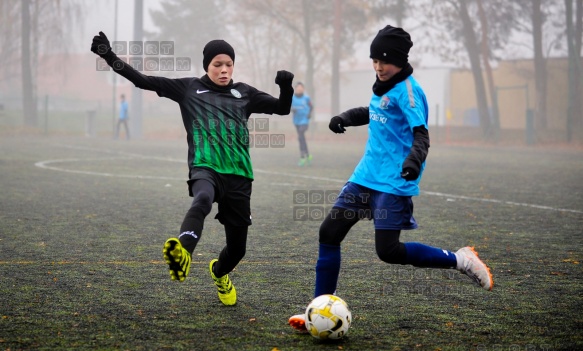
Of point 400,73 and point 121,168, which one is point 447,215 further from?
point 121,168

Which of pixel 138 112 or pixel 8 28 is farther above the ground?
pixel 8 28

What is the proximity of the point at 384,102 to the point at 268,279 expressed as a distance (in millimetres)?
2005

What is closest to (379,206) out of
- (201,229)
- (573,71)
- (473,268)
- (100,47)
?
(473,268)

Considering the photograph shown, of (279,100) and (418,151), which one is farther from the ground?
(279,100)

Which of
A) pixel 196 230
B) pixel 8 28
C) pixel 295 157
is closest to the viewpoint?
pixel 196 230

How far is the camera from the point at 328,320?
4453 mm

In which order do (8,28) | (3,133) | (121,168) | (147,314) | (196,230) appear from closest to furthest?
1. (196,230)
2. (147,314)
3. (121,168)
4. (3,133)
5. (8,28)

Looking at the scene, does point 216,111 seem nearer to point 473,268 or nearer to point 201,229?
point 201,229

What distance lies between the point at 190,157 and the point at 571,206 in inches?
312

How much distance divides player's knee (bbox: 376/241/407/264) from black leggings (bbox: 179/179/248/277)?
3.27 ft

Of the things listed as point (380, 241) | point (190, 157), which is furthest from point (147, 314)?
point (380, 241)

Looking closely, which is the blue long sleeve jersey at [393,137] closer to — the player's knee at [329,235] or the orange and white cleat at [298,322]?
the player's knee at [329,235]

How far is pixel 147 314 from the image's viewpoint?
505 cm

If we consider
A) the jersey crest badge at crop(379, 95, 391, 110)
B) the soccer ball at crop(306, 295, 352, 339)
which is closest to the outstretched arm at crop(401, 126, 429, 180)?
the jersey crest badge at crop(379, 95, 391, 110)
